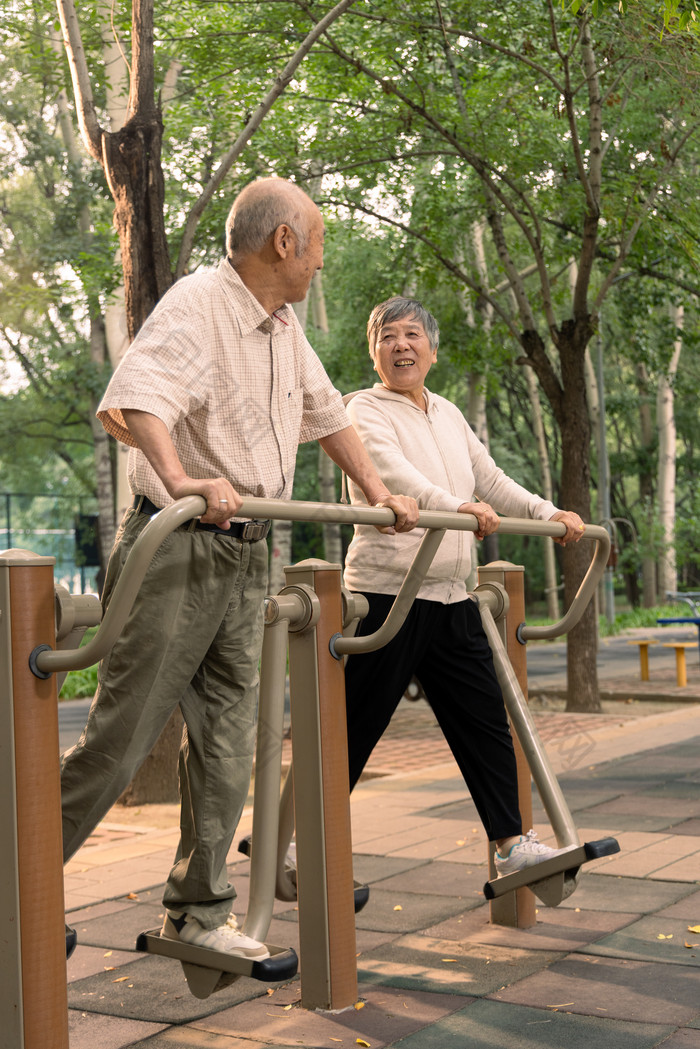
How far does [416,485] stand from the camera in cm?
361

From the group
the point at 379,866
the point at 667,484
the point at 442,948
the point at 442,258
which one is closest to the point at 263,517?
the point at 442,948

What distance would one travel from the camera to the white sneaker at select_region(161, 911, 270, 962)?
278cm

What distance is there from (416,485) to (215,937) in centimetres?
141

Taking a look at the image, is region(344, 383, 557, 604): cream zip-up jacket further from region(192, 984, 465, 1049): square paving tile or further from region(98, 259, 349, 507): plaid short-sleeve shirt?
region(192, 984, 465, 1049): square paving tile

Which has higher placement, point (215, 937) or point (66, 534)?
point (66, 534)

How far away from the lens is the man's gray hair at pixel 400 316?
3.90m

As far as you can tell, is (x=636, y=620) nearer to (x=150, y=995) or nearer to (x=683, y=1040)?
(x=150, y=995)

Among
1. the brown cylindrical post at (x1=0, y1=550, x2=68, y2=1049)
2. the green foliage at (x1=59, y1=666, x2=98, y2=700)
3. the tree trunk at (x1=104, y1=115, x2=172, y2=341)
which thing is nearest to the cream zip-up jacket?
the brown cylindrical post at (x1=0, y1=550, x2=68, y2=1049)

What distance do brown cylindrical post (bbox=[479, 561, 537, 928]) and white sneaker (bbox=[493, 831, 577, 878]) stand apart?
0.30ft

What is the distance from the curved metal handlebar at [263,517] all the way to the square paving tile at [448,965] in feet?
3.03

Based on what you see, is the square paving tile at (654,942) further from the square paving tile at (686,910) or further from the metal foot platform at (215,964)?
the metal foot platform at (215,964)

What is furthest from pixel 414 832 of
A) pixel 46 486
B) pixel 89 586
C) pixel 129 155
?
pixel 46 486

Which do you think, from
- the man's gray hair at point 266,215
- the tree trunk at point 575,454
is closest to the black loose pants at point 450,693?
the man's gray hair at point 266,215

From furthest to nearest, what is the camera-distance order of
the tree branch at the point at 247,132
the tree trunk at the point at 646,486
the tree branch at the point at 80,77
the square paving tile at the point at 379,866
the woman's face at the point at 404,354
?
the tree trunk at the point at 646,486, the tree branch at the point at 247,132, the tree branch at the point at 80,77, the square paving tile at the point at 379,866, the woman's face at the point at 404,354
